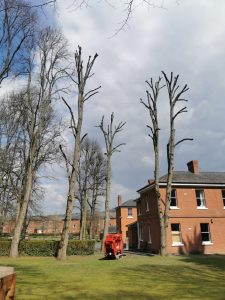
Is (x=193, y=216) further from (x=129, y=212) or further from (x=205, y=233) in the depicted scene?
(x=129, y=212)

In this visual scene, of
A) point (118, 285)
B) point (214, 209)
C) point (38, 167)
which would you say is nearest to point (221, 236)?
point (214, 209)

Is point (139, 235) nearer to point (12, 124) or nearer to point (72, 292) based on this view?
point (12, 124)

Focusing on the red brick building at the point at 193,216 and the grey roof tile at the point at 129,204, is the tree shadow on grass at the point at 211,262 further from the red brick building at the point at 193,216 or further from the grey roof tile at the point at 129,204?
the grey roof tile at the point at 129,204

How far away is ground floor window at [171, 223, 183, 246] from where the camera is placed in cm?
3088

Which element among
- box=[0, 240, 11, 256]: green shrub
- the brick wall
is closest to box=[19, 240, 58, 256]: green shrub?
box=[0, 240, 11, 256]: green shrub

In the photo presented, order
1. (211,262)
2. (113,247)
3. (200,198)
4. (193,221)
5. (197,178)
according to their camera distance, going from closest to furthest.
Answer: (211,262) → (113,247) → (193,221) → (200,198) → (197,178)

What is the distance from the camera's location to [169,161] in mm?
27250

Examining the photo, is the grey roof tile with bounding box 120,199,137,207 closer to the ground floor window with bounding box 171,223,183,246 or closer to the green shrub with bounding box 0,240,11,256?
the ground floor window with bounding box 171,223,183,246

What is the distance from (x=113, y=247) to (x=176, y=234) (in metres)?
9.50

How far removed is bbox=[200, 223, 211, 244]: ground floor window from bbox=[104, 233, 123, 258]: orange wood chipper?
10114mm

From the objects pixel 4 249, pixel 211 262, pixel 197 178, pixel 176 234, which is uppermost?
pixel 197 178

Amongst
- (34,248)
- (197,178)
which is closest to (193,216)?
(197,178)

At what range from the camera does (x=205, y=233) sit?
31906mm

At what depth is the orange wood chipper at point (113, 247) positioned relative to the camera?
942 inches
